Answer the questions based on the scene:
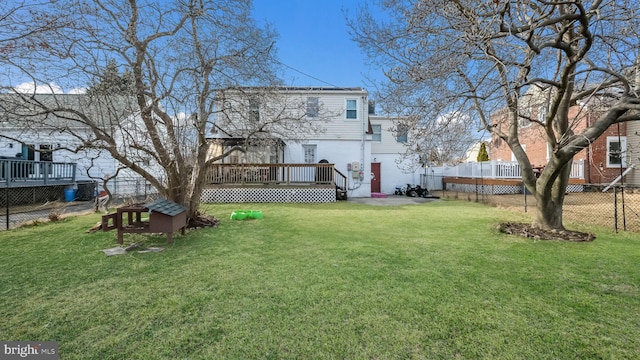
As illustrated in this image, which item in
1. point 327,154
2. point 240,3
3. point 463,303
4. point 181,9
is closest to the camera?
point 463,303

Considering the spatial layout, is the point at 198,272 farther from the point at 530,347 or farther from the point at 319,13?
the point at 319,13

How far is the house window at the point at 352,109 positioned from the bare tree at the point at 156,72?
357 inches

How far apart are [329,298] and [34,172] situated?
16.5m

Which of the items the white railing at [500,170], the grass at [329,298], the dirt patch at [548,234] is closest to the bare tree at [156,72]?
the grass at [329,298]

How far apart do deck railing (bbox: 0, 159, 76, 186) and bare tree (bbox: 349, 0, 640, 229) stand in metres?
13.5

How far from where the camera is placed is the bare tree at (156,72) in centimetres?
566

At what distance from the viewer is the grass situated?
7.64ft

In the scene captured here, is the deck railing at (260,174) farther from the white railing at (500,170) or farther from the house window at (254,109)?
the white railing at (500,170)

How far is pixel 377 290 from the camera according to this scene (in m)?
3.40

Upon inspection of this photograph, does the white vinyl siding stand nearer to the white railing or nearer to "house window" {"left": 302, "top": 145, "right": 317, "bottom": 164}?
"house window" {"left": 302, "top": 145, "right": 317, "bottom": 164}

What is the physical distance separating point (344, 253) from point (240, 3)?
20.8ft

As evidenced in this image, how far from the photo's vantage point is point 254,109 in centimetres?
800

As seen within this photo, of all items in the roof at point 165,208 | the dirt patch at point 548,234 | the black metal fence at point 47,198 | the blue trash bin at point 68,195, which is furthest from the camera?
the blue trash bin at point 68,195

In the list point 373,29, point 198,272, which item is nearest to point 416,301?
point 198,272
